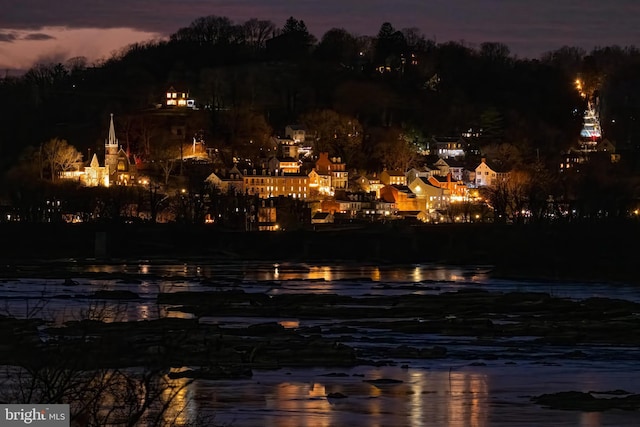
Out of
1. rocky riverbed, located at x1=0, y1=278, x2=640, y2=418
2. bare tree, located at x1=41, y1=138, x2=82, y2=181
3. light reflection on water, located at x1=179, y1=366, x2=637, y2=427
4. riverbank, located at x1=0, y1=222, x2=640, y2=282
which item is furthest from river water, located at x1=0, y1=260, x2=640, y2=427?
bare tree, located at x1=41, y1=138, x2=82, y2=181

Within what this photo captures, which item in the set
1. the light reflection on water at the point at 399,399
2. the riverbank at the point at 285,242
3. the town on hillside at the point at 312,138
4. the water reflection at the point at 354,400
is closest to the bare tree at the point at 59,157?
the town on hillside at the point at 312,138

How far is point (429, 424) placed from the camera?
2388cm

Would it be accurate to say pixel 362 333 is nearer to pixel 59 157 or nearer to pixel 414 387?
pixel 414 387

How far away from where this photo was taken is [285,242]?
93.2 meters

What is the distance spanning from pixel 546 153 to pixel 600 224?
68581 mm

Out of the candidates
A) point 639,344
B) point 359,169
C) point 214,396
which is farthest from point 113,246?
point 214,396

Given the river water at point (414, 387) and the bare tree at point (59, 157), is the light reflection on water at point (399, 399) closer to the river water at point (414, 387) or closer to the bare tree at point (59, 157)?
the river water at point (414, 387)

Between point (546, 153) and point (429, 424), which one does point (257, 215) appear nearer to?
point (546, 153)

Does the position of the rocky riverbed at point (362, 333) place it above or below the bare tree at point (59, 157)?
below

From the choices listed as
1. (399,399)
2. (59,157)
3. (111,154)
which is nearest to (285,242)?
(111,154)

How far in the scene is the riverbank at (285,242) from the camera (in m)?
87.0

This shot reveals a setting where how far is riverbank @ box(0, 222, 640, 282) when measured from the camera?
8700cm

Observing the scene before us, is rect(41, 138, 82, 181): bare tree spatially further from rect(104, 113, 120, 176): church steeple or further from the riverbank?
the riverbank

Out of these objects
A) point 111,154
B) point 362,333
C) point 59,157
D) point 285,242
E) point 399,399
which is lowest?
point 399,399
